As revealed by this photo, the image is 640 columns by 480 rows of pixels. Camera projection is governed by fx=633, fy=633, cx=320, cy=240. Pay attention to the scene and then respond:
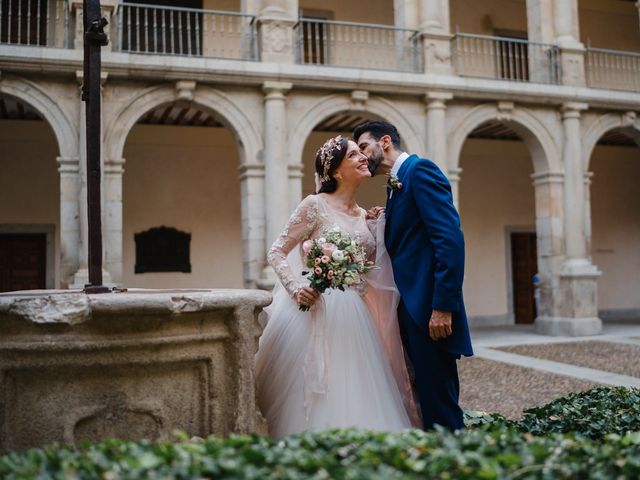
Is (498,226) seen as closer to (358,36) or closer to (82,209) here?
(358,36)

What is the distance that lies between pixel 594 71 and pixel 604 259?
4.88 m

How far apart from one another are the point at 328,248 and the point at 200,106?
26.4ft

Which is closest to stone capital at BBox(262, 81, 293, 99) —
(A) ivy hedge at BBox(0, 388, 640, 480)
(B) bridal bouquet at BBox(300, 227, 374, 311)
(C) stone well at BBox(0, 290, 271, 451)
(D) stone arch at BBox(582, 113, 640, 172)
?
(D) stone arch at BBox(582, 113, 640, 172)

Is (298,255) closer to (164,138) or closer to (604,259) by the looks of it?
(164,138)

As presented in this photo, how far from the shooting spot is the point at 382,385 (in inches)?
129

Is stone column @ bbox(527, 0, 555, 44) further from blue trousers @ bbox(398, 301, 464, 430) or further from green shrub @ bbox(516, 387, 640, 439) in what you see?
blue trousers @ bbox(398, 301, 464, 430)

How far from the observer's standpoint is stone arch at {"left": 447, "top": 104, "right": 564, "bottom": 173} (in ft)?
39.3

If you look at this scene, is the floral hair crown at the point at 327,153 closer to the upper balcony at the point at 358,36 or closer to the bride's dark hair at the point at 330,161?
the bride's dark hair at the point at 330,161

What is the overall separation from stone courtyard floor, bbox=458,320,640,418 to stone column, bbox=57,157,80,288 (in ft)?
19.9

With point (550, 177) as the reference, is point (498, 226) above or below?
below

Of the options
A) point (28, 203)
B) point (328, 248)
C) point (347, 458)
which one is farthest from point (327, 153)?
point (28, 203)

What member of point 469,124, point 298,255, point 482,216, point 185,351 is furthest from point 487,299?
point 185,351

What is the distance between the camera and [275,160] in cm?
1072

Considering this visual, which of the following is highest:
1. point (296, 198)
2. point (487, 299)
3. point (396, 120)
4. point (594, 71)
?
point (594, 71)
